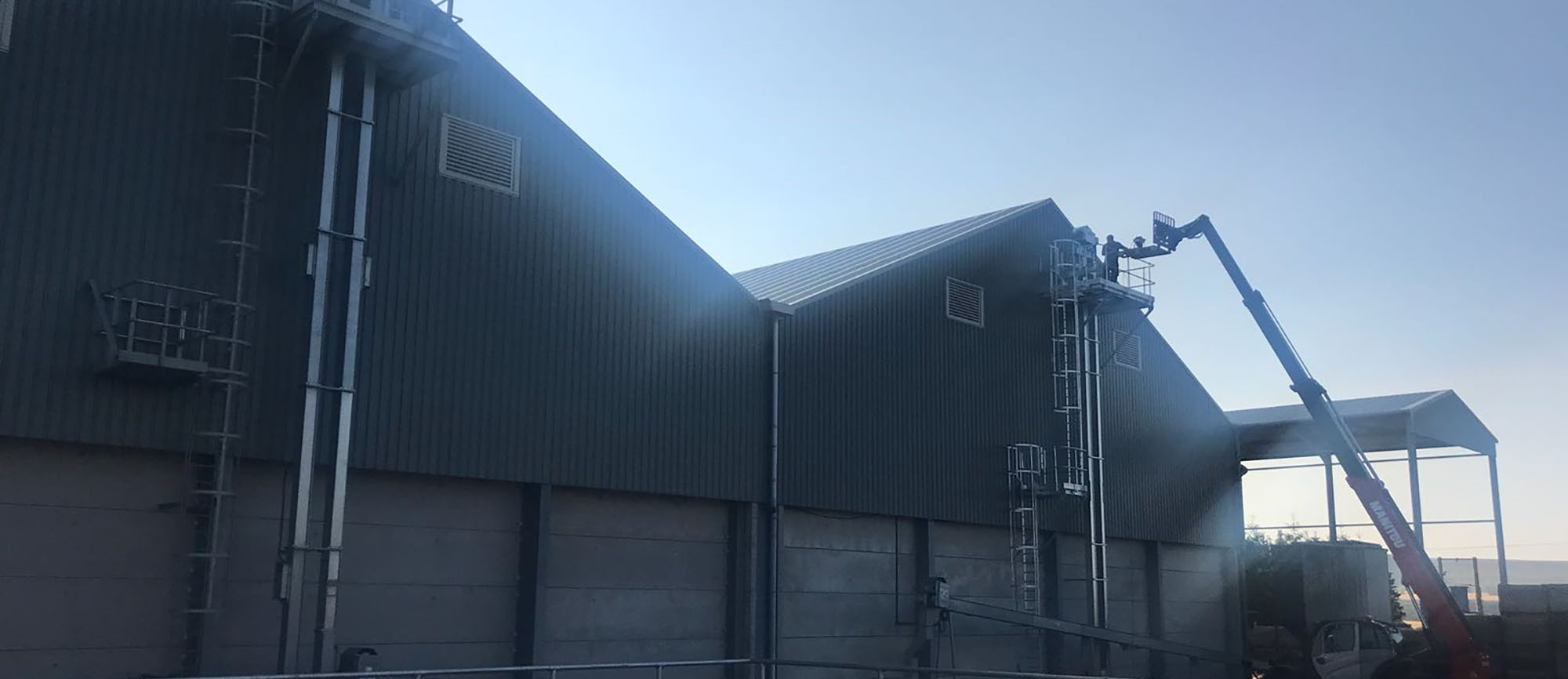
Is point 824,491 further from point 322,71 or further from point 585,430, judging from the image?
point 322,71

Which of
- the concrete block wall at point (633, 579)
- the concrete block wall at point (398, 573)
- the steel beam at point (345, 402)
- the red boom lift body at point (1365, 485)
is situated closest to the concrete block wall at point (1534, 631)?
the red boom lift body at point (1365, 485)

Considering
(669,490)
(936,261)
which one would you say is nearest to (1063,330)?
(936,261)

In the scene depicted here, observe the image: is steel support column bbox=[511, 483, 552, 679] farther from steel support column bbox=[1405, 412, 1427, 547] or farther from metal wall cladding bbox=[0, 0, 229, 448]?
steel support column bbox=[1405, 412, 1427, 547]

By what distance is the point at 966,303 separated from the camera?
29.0 metres

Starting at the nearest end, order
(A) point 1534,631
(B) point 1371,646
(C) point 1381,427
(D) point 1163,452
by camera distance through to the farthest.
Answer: (A) point 1534,631 → (B) point 1371,646 → (D) point 1163,452 → (C) point 1381,427

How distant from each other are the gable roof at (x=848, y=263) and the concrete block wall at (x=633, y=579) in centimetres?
525

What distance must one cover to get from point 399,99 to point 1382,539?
2360 centimetres

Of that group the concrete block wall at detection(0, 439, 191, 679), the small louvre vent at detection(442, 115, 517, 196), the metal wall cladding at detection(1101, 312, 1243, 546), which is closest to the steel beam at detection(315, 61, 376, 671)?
the small louvre vent at detection(442, 115, 517, 196)

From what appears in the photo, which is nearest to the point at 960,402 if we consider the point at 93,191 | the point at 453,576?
the point at 453,576

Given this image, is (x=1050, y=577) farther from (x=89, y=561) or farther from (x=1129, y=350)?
(x=89, y=561)

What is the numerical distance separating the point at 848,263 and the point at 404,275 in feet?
45.8

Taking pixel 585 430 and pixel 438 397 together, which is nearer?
pixel 438 397

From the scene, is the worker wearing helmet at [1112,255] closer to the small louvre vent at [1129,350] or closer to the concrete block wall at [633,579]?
the small louvre vent at [1129,350]

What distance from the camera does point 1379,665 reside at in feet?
99.8
